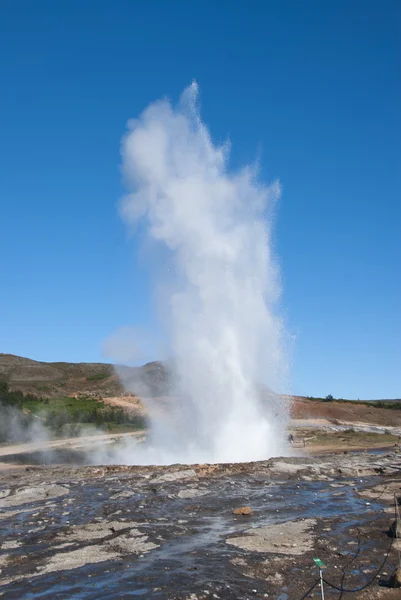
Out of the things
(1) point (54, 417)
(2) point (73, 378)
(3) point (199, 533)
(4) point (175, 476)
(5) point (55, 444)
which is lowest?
(3) point (199, 533)

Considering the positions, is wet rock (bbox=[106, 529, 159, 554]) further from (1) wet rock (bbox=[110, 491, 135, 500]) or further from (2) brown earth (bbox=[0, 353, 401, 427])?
(2) brown earth (bbox=[0, 353, 401, 427])

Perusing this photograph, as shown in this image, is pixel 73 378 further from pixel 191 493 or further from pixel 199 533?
pixel 199 533

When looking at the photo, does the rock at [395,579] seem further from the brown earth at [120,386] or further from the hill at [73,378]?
the hill at [73,378]

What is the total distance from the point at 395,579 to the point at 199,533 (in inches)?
230

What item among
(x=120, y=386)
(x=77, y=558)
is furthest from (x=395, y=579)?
(x=120, y=386)

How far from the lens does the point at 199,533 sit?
47.5 feet

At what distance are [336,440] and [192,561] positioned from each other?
108 ft

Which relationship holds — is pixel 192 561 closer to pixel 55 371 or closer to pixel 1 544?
pixel 1 544

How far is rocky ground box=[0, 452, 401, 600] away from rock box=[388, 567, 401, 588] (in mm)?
239

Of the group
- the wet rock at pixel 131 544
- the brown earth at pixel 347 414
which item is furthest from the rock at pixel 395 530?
the brown earth at pixel 347 414

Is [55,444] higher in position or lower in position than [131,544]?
higher

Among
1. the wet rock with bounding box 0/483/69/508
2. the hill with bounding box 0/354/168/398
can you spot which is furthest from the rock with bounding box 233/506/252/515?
the hill with bounding box 0/354/168/398

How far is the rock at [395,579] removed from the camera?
9.99m

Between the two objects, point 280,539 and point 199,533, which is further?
point 199,533
